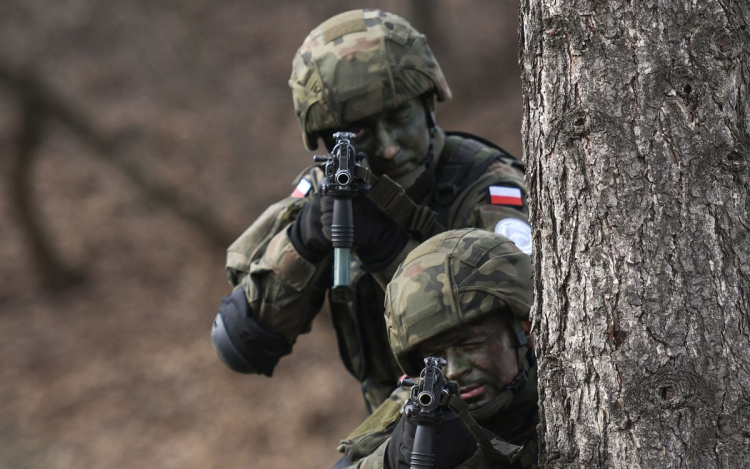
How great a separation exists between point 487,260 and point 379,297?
49.3 inches

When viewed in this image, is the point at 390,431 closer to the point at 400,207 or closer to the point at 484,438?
the point at 484,438

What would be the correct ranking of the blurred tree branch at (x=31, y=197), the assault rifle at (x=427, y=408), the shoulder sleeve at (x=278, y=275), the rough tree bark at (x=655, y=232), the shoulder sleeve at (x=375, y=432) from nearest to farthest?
the rough tree bark at (x=655, y=232)
the assault rifle at (x=427, y=408)
the shoulder sleeve at (x=375, y=432)
the shoulder sleeve at (x=278, y=275)
the blurred tree branch at (x=31, y=197)

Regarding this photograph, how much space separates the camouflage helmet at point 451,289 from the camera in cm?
304

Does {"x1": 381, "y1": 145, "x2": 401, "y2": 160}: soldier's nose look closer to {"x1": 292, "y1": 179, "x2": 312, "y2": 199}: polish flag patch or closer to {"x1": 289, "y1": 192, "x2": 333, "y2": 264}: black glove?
{"x1": 289, "y1": 192, "x2": 333, "y2": 264}: black glove

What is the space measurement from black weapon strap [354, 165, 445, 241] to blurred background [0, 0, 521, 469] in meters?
5.18

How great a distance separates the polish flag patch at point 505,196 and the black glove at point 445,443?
4.56 feet

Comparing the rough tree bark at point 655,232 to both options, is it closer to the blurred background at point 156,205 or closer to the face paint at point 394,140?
the face paint at point 394,140

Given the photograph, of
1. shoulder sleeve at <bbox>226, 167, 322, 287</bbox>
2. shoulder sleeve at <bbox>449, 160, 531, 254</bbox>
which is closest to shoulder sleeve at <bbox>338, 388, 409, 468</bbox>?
shoulder sleeve at <bbox>449, 160, 531, 254</bbox>

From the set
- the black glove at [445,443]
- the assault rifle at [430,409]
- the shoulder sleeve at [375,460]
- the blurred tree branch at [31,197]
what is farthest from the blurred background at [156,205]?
the assault rifle at [430,409]

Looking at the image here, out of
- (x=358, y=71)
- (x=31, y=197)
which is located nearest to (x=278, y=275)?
(x=358, y=71)

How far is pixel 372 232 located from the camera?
13.1ft

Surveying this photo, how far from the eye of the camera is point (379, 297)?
437 centimetres

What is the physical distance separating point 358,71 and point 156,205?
6.94 metres

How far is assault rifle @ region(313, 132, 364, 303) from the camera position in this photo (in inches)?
148
